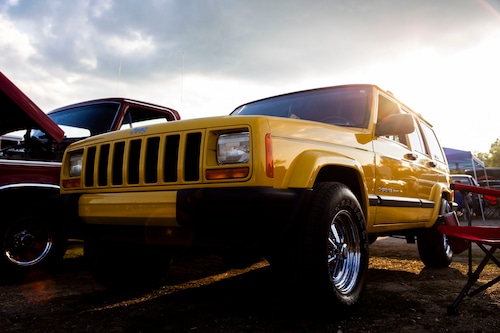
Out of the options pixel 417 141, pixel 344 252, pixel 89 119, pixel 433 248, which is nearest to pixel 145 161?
pixel 344 252

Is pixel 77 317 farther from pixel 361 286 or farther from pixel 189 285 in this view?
pixel 361 286

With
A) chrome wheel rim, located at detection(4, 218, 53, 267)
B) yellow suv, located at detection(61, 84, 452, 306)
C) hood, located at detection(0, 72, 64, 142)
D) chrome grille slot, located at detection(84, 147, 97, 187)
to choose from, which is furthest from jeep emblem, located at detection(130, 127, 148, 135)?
chrome wheel rim, located at detection(4, 218, 53, 267)

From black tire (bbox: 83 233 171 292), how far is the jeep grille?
460 millimetres

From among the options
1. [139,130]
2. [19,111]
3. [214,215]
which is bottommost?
[214,215]

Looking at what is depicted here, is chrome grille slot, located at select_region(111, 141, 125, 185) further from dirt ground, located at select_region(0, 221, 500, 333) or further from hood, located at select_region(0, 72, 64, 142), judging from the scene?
hood, located at select_region(0, 72, 64, 142)

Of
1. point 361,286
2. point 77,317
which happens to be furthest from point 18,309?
point 361,286

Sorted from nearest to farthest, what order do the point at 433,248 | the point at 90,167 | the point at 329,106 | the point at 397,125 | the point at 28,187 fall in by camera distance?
the point at 90,167, the point at 397,125, the point at 329,106, the point at 28,187, the point at 433,248

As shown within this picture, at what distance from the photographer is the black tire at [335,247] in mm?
2439

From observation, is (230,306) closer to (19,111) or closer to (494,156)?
(19,111)

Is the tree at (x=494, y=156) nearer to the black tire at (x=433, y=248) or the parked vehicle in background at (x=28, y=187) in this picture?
the black tire at (x=433, y=248)

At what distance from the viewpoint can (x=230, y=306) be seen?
10.0 ft

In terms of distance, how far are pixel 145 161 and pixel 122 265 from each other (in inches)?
45.0

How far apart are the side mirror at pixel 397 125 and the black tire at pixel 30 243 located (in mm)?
3097

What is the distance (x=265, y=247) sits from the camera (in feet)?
7.64
